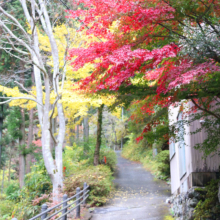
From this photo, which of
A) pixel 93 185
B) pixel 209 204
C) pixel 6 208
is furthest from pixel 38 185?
pixel 209 204

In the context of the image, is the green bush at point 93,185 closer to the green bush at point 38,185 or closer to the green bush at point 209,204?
the green bush at point 38,185

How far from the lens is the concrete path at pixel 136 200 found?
867 cm

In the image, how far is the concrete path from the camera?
8672mm

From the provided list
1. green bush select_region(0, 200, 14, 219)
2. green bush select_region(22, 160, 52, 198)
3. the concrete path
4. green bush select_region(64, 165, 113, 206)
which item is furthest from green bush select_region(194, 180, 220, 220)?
green bush select_region(0, 200, 14, 219)

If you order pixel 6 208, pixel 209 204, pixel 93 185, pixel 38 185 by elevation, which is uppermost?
pixel 209 204

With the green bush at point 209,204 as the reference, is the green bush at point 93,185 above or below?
below

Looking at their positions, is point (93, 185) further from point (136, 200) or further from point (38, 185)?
point (38, 185)

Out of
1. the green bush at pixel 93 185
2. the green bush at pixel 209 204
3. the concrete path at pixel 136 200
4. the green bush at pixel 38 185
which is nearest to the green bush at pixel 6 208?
the green bush at pixel 38 185

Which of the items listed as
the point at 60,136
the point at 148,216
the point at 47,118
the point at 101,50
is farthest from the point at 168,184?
the point at 101,50

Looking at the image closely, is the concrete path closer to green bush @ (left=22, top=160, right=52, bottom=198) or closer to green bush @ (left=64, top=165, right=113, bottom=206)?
green bush @ (left=64, top=165, right=113, bottom=206)

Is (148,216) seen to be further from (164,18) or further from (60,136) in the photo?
(164,18)

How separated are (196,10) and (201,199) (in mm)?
4592

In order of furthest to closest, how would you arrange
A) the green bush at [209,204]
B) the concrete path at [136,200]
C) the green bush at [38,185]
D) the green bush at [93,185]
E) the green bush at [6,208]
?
the green bush at [6,208] < the green bush at [38,185] < the green bush at [93,185] < the concrete path at [136,200] < the green bush at [209,204]

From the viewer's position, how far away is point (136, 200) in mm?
11273
